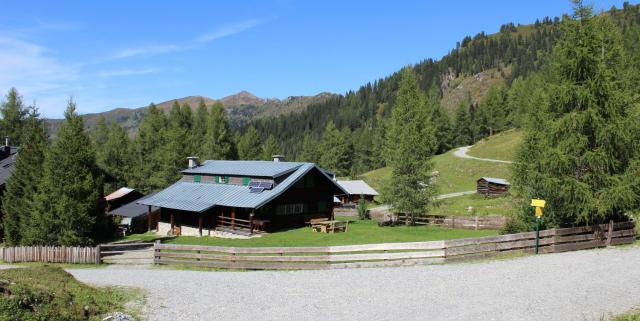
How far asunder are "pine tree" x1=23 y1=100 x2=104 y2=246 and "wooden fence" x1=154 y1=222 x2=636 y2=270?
1121 centimetres

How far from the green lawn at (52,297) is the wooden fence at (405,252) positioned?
229 inches

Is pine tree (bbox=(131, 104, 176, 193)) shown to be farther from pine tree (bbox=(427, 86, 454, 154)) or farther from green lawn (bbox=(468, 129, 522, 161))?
pine tree (bbox=(427, 86, 454, 154))

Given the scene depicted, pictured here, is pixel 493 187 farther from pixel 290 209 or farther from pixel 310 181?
pixel 290 209

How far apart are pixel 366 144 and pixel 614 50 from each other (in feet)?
327

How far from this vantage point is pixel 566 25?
75.4ft

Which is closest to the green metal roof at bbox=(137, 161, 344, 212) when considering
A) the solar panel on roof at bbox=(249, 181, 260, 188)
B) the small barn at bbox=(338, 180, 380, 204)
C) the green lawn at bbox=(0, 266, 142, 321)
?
the solar panel on roof at bbox=(249, 181, 260, 188)

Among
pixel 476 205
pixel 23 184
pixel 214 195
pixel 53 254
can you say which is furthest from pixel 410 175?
pixel 23 184

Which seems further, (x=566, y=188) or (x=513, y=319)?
(x=566, y=188)

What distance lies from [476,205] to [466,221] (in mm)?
16026

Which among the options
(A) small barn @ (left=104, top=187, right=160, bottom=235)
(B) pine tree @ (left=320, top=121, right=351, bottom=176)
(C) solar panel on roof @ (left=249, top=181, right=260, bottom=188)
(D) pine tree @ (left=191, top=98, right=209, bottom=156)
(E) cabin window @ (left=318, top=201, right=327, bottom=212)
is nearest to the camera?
(C) solar panel on roof @ (left=249, top=181, right=260, bottom=188)

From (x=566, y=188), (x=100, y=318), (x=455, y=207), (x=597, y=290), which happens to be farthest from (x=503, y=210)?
(x=100, y=318)

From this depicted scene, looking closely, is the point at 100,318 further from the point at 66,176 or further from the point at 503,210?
the point at 503,210

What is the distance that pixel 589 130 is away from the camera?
2295 centimetres

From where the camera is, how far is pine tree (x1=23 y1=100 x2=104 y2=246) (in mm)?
30797
